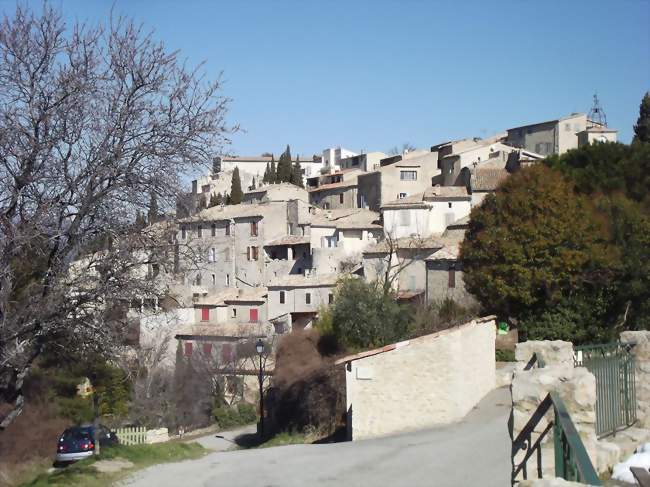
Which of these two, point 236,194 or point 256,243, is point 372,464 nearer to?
point 256,243

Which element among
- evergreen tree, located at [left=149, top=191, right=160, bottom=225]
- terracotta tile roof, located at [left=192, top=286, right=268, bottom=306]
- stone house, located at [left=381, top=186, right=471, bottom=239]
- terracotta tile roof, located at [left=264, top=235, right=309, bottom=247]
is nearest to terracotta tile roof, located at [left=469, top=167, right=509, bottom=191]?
stone house, located at [left=381, top=186, right=471, bottom=239]

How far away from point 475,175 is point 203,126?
168 ft

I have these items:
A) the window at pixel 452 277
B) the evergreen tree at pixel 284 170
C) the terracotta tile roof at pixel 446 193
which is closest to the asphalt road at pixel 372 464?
the window at pixel 452 277

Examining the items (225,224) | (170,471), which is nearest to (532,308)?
(170,471)

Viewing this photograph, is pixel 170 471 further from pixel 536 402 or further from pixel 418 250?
pixel 418 250

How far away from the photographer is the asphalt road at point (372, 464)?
1330 centimetres

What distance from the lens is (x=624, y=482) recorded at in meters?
7.66

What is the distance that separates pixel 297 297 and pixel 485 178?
1851cm

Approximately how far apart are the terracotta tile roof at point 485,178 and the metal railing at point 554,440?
53195mm

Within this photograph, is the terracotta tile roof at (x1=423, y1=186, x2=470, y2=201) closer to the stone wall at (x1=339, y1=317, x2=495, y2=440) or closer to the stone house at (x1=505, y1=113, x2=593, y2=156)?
the stone house at (x1=505, y1=113, x2=593, y2=156)

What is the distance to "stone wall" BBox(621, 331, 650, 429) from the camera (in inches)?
410

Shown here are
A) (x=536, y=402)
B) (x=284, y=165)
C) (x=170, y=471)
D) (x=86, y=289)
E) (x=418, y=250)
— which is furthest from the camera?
(x=284, y=165)

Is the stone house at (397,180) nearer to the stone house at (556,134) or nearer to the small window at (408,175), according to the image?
the small window at (408,175)

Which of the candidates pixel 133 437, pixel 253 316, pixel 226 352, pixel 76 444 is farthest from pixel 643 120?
pixel 76 444
